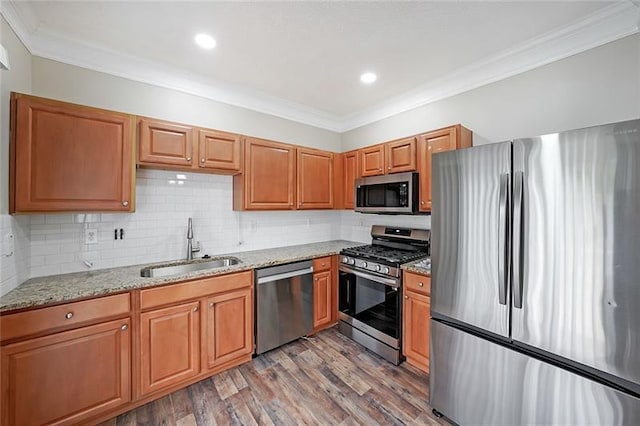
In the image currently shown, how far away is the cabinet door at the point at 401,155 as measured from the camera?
2.70 m

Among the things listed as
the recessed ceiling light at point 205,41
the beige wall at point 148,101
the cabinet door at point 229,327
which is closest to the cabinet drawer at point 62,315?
the cabinet door at point 229,327

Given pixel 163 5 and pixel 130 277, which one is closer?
pixel 163 5

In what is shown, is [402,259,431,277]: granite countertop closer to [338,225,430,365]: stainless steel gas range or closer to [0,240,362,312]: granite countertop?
[338,225,430,365]: stainless steel gas range

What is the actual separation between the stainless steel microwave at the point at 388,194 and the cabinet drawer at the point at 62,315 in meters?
2.43

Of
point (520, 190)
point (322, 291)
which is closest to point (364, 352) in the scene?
point (322, 291)

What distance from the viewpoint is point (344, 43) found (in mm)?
2088

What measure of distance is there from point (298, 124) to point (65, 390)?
3249 mm

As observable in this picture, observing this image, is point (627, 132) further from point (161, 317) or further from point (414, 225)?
point (161, 317)

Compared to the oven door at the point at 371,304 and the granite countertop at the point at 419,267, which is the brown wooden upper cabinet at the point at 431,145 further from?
the oven door at the point at 371,304

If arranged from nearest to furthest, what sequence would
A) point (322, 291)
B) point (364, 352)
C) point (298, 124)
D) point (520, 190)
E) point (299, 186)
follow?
1. point (520, 190)
2. point (364, 352)
3. point (322, 291)
4. point (299, 186)
5. point (298, 124)

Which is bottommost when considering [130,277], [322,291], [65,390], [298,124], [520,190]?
[65,390]

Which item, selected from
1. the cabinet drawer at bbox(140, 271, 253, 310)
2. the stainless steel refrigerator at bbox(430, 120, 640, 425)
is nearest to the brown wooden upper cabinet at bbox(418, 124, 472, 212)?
the stainless steel refrigerator at bbox(430, 120, 640, 425)

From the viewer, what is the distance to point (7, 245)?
1.62 m

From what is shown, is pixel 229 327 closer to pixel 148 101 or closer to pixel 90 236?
pixel 90 236
